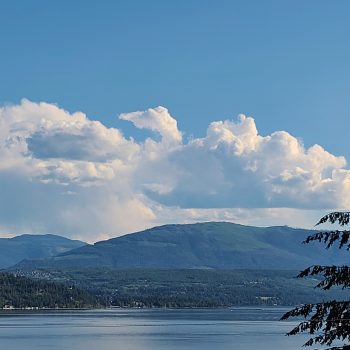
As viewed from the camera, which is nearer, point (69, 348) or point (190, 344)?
point (69, 348)

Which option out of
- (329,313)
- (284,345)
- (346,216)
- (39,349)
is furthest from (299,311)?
(284,345)

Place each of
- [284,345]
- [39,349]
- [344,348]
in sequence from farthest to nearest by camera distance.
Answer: [284,345]
[39,349]
[344,348]

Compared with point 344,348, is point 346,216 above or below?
above

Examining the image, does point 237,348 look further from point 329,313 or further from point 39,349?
point 329,313

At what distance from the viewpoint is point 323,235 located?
21.8 m

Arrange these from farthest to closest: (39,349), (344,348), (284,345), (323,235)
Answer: (284,345) < (39,349) < (323,235) < (344,348)

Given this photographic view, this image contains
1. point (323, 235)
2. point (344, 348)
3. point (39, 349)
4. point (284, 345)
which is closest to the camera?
point (344, 348)

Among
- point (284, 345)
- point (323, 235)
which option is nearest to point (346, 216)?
point (323, 235)

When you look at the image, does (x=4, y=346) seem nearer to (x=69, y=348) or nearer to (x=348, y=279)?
(x=69, y=348)

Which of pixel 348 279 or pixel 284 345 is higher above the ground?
pixel 348 279

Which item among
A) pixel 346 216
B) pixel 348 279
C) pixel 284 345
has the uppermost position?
pixel 346 216

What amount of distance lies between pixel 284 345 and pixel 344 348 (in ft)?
585

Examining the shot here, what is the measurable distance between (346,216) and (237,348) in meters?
165

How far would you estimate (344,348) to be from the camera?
20438 mm
